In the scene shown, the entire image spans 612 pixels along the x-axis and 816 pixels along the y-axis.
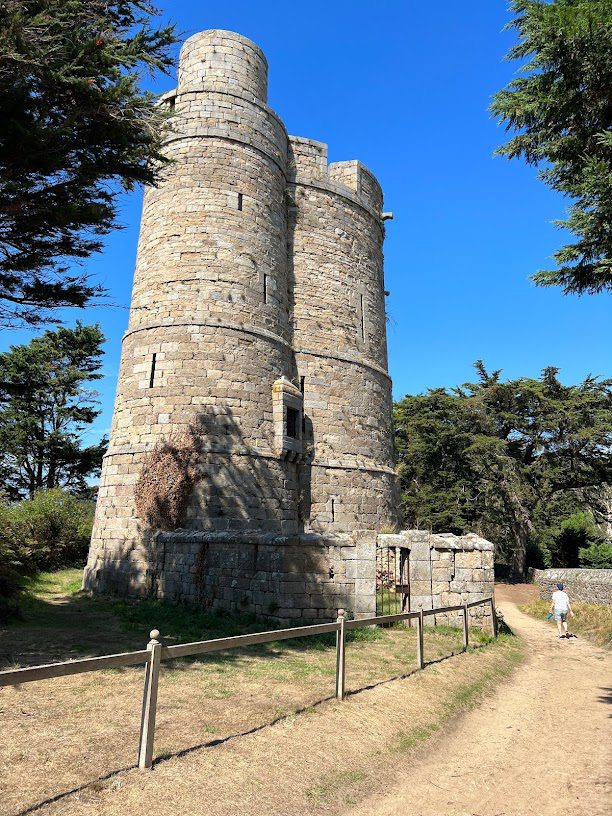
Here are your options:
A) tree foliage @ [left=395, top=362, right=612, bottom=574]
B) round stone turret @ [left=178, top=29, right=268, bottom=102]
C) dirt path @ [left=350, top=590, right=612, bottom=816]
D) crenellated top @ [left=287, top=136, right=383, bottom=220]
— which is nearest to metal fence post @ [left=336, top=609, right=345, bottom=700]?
dirt path @ [left=350, top=590, right=612, bottom=816]

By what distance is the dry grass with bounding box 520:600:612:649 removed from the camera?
12298mm

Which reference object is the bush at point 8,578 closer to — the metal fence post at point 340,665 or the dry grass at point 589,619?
the metal fence post at point 340,665

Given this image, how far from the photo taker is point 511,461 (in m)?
27.8

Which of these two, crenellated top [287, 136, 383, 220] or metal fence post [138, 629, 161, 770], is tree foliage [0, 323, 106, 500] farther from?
metal fence post [138, 629, 161, 770]

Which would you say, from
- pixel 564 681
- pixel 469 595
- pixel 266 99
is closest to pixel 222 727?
pixel 564 681

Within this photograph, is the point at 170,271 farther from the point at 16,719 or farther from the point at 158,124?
the point at 16,719

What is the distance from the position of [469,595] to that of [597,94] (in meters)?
9.33

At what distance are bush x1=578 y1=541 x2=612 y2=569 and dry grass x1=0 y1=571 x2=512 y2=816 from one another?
60.5 feet

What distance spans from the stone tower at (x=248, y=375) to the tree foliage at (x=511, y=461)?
417 inches

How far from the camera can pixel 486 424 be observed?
2956 cm

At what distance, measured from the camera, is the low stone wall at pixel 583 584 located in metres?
17.3

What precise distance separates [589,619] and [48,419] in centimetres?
2438

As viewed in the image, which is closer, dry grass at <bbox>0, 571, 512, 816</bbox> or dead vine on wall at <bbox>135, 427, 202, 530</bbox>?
dry grass at <bbox>0, 571, 512, 816</bbox>

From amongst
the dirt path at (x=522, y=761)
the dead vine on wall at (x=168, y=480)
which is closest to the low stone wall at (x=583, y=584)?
the dirt path at (x=522, y=761)
